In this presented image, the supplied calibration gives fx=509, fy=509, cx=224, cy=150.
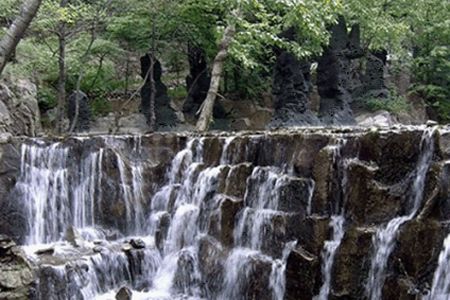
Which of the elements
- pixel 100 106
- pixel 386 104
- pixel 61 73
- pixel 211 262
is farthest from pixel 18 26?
pixel 100 106

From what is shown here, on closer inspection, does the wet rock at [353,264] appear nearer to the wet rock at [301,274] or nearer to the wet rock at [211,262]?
the wet rock at [301,274]

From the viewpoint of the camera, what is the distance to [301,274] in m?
7.95

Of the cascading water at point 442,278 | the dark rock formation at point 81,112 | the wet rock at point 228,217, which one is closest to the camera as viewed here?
the cascading water at point 442,278

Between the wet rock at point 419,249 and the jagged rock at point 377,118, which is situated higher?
the jagged rock at point 377,118

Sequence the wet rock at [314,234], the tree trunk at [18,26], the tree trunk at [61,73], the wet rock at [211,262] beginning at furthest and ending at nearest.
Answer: the tree trunk at [61,73], the wet rock at [211,262], the wet rock at [314,234], the tree trunk at [18,26]

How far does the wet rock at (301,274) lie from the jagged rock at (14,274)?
4.20 meters

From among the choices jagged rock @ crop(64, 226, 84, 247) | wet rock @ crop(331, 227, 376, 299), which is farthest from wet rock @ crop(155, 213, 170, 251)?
wet rock @ crop(331, 227, 376, 299)

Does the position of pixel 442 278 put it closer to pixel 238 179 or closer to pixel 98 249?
pixel 238 179

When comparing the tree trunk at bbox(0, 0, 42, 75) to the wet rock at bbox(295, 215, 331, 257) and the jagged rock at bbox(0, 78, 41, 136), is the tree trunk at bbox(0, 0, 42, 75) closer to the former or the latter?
the wet rock at bbox(295, 215, 331, 257)

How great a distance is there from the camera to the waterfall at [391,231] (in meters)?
7.15

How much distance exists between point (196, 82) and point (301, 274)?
11.6 meters

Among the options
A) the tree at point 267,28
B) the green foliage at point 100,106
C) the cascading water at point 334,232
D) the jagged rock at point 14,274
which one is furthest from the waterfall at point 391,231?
the green foliage at point 100,106

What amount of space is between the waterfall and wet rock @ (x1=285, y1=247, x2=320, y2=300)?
35.1 inches

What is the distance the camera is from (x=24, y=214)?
10.6 m
